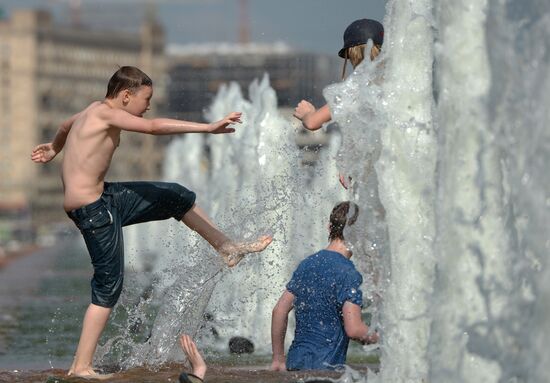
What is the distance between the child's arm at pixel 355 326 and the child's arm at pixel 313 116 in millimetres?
774

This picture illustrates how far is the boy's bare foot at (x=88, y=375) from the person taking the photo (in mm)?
6949

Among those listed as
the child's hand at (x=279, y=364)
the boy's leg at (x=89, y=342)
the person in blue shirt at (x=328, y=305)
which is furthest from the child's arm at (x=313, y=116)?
the boy's leg at (x=89, y=342)

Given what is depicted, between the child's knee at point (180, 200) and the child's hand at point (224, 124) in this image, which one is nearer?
the child's hand at point (224, 124)

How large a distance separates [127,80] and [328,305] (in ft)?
4.51

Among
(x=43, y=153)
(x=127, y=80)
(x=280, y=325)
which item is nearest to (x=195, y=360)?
(x=280, y=325)

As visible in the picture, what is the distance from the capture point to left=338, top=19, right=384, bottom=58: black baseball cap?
284 inches

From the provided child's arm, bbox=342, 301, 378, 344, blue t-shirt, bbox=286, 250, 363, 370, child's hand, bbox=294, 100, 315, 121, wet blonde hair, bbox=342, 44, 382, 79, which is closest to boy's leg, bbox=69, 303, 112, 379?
blue t-shirt, bbox=286, 250, 363, 370

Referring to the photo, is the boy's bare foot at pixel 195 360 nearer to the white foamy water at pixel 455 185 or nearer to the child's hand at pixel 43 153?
the white foamy water at pixel 455 185

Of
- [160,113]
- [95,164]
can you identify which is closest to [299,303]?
[95,164]

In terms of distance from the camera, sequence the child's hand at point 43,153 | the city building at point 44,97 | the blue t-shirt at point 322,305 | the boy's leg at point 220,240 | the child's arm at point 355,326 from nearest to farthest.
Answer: the child's arm at point 355,326
the blue t-shirt at point 322,305
the boy's leg at point 220,240
the child's hand at point 43,153
the city building at point 44,97

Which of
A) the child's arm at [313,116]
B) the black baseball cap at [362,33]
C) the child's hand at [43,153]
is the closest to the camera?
the child's arm at [313,116]

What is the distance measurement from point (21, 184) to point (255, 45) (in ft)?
114

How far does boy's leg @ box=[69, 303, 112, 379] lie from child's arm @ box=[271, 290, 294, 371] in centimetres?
72

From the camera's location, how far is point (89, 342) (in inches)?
280
